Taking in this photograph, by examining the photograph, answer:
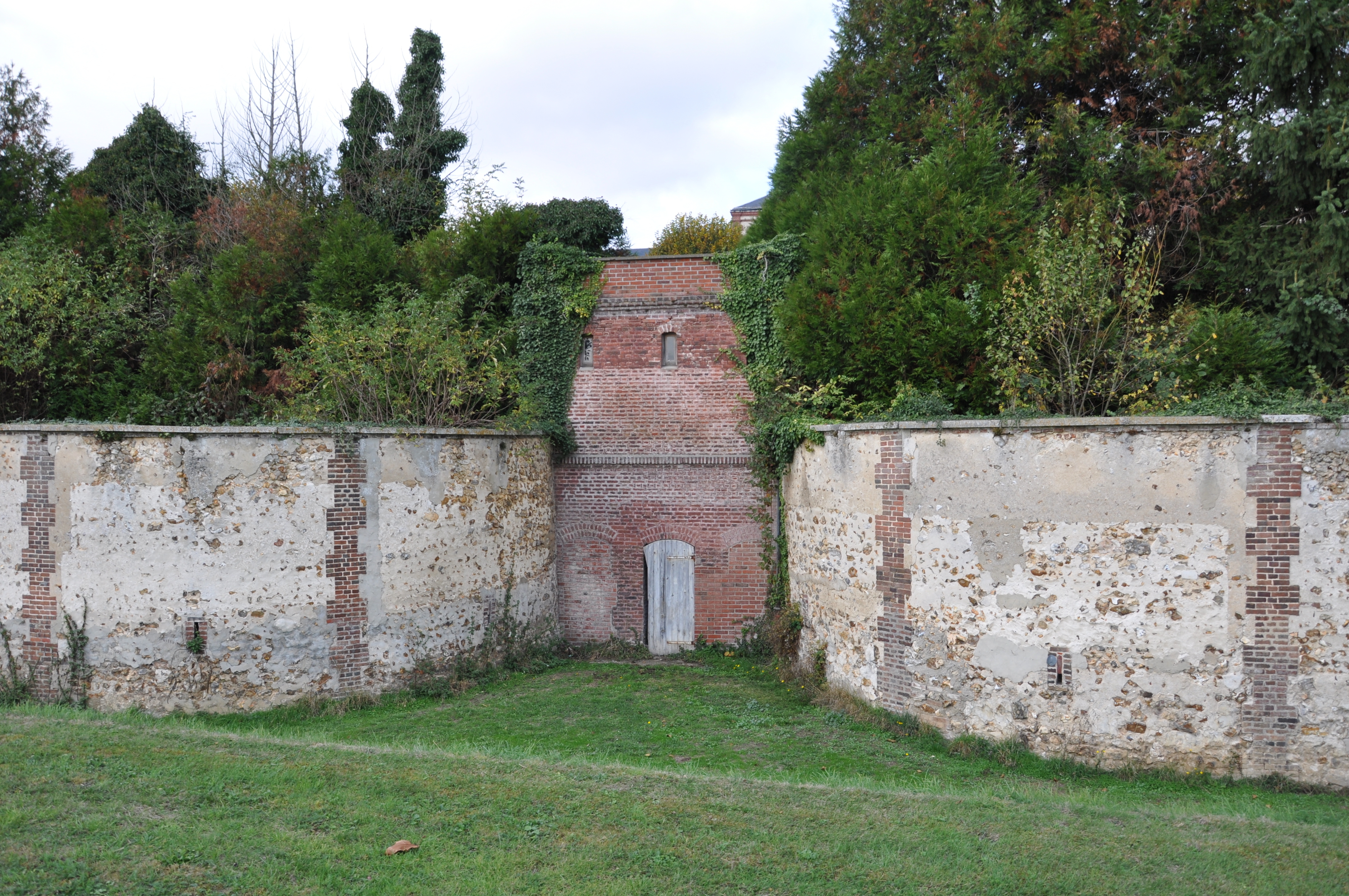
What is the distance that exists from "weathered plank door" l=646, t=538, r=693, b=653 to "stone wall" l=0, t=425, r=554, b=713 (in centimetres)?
523

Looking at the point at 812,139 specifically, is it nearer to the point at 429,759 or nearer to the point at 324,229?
the point at 324,229

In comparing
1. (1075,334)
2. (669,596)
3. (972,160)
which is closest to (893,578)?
(1075,334)

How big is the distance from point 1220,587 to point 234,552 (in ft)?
38.4

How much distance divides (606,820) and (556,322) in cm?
1054

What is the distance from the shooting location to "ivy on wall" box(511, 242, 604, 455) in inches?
601

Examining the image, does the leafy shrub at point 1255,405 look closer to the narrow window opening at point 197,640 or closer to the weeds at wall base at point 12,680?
the narrow window opening at point 197,640

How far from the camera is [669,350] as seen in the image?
602 inches

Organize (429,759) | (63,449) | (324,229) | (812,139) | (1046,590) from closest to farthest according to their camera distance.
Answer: (429,759), (1046,590), (63,449), (324,229), (812,139)

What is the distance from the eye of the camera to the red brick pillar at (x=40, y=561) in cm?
1076

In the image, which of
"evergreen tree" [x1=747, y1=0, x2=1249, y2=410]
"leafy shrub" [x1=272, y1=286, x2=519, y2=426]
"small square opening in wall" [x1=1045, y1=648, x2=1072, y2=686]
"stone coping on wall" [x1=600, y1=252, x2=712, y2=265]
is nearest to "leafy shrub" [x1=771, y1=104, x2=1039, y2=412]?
"evergreen tree" [x1=747, y1=0, x2=1249, y2=410]

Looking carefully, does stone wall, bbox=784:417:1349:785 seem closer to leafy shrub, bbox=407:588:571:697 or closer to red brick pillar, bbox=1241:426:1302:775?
red brick pillar, bbox=1241:426:1302:775

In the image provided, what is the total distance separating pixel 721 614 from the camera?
1466 centimetres

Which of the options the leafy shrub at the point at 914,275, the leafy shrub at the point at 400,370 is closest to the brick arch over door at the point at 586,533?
the leafy shrub at the point at 400,370

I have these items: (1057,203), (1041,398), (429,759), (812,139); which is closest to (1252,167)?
(1057,203)
